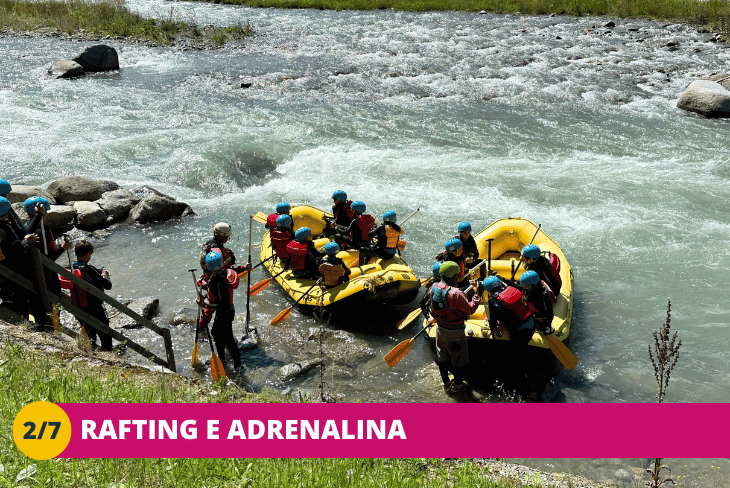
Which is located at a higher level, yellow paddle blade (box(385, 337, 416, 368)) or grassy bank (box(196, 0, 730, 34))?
grassy bank (box(196, 0, 730, 34))

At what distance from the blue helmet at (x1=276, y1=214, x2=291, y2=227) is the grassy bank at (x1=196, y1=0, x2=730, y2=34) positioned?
75.8ft

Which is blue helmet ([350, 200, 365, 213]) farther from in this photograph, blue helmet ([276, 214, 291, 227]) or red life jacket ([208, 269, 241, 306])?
red life jacket ([208, 269, 241, 306])

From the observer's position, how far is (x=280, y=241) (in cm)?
930

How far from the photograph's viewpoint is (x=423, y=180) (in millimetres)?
13398

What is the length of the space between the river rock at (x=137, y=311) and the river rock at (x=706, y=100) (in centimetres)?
1499

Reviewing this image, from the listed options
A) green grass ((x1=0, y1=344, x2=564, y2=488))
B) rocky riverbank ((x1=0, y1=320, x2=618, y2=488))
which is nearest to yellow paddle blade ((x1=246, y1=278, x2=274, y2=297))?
rocky riverbank ((x1=0, y1=320, x2=618, y2=488))

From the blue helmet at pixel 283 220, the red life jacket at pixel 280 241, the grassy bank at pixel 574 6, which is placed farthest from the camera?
the grassy bank at pixel 574 6

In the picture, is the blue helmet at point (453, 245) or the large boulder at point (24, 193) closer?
the blue helmet at point (453, 245)

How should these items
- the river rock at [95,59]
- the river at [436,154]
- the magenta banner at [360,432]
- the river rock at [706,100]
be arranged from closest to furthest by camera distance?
the magenta banner at [360,432]
the river at [436,154]
the river rock at [706,100]
the river rock at [95,59]

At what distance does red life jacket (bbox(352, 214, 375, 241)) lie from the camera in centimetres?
935

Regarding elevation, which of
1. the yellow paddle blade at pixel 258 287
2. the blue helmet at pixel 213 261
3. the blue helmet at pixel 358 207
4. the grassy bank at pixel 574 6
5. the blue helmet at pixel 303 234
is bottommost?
the yellow paddle blade at pixel 258 287

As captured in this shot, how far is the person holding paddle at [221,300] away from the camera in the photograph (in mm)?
6957

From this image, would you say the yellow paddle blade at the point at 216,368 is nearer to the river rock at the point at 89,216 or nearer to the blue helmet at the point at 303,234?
the blue helmet at the point at 303,234

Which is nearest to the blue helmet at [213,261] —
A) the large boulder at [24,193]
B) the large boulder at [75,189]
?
the large boulder at [24,193]
